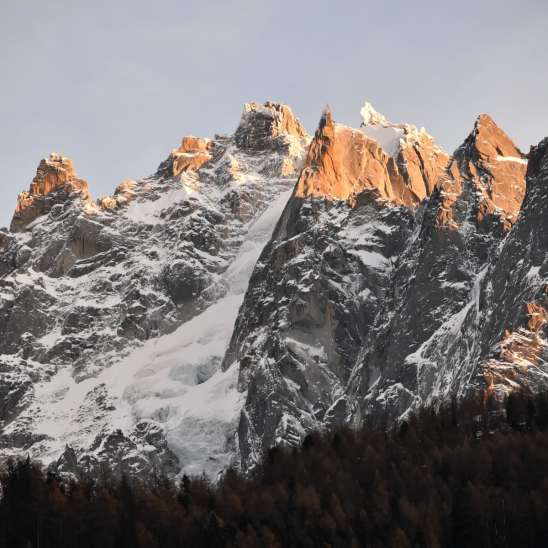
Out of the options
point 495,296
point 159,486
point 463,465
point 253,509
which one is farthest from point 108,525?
point 495,296

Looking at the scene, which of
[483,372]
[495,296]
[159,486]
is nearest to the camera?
[159,486]

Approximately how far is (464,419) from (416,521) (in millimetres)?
34386

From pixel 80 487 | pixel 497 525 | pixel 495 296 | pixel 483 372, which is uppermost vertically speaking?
pixel 495 296

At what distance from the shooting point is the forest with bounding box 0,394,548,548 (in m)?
125

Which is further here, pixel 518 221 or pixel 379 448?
pixel 518 221

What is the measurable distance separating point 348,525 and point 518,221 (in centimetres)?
8082

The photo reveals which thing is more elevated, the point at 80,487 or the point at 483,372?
the point at 483,372

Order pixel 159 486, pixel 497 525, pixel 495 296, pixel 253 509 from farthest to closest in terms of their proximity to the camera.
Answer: pixel 495 296
pixel 159 486
pixel 253 509
pixel 497 525

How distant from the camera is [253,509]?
135500 millimetres

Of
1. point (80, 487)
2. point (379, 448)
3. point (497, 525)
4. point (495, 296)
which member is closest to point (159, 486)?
point (80, 487)

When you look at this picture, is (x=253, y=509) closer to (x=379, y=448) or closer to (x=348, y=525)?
(x=348, y=525)

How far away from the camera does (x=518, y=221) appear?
19938 cm

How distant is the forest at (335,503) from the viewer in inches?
4938

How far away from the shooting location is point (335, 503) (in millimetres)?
133625
